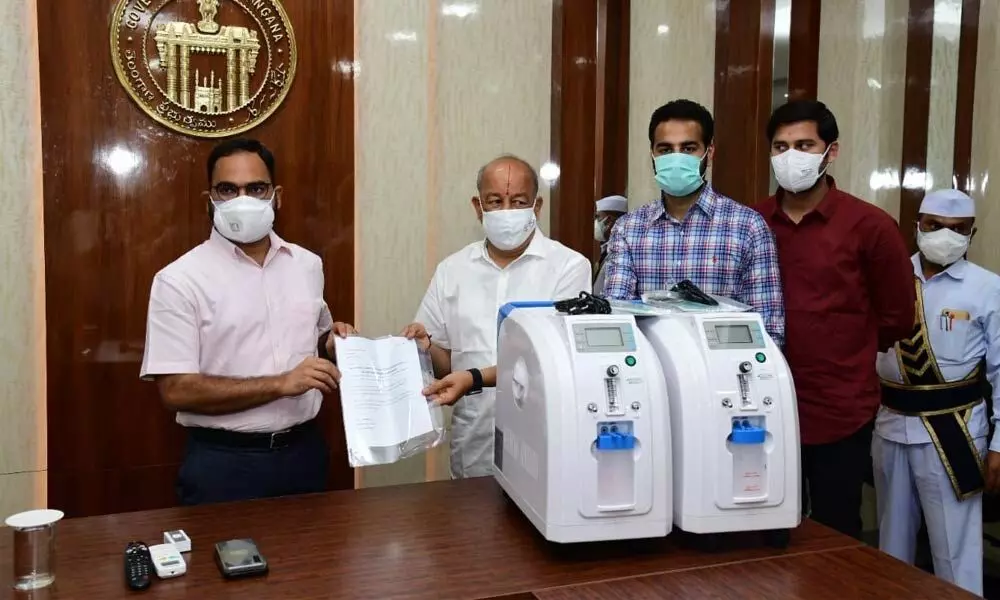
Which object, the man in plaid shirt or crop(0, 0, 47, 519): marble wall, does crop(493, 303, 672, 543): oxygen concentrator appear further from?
crop(0, 0, 47, 519): marble wall

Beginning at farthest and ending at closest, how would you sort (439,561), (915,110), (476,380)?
1. (915,110)
2. (476,380)
3. (439,561)

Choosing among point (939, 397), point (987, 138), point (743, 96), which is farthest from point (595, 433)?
point (987, 138)

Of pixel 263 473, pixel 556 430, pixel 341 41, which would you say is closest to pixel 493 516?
pixel 556 430

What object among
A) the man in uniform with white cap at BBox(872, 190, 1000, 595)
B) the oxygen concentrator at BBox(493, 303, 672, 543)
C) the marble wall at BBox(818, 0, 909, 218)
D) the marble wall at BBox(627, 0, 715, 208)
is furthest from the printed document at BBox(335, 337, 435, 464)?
the marble wall at BBox(818, 0, 909, 218)

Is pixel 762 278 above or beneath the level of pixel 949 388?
above

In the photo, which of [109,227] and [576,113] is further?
[576,113]

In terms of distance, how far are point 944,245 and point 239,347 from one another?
2.55 m

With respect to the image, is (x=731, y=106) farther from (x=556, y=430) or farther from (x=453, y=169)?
(x=556, y=430)

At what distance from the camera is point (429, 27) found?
3.25 m

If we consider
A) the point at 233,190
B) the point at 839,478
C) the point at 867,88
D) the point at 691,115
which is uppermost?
the point at 867,88

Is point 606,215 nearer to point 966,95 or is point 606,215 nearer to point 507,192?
point 507,192

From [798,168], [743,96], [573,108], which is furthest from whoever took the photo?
[743,96]

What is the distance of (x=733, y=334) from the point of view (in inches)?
64.1

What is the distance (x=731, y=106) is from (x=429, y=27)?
147cm
